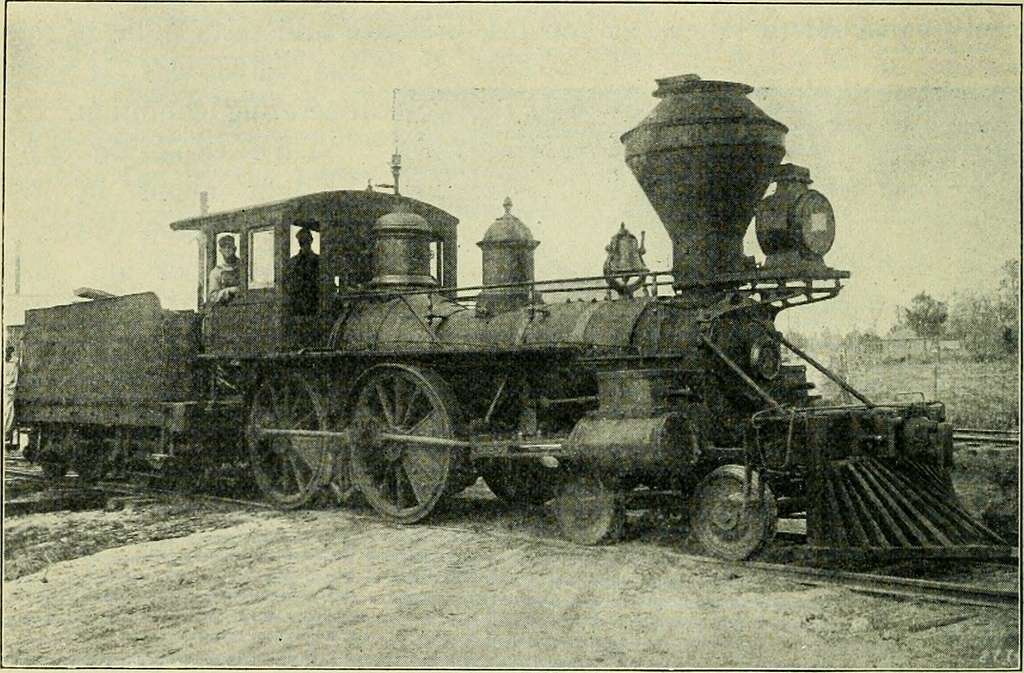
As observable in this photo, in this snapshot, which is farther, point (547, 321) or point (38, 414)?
point (38, 414)

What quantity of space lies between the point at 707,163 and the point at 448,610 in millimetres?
3582

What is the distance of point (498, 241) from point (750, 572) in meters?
4.39

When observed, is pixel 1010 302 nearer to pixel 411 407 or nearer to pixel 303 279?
pixel 411 407

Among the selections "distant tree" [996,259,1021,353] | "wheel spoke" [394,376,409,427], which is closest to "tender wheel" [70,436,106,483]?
"wheel spoke" [394,376,409,427]

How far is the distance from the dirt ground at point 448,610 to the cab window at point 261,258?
2747 mm

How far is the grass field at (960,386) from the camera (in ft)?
27.4

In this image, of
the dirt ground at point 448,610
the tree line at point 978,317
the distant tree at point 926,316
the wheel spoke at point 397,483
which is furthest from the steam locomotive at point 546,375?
the distant tree at point 926,316

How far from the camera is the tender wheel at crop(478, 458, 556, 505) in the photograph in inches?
354

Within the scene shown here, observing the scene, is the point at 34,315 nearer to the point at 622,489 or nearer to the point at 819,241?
the point at 622,489

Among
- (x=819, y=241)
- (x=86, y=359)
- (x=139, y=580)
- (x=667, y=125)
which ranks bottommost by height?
(x=139, y=580)

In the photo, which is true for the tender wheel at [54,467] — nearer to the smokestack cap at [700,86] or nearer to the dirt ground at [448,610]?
the dirt ground at [448,610]

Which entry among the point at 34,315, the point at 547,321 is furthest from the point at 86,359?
the point at 547,321

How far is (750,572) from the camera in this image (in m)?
6.29

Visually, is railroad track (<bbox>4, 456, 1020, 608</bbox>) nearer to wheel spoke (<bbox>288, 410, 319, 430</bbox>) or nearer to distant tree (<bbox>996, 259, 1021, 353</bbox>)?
distant tree (<bbox>996, 259, 1021, 353</bbox>)
